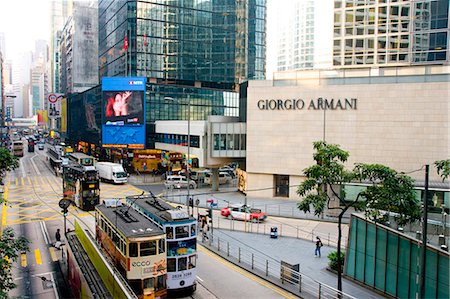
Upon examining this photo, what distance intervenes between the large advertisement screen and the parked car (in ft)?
117

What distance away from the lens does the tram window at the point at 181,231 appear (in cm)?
1884

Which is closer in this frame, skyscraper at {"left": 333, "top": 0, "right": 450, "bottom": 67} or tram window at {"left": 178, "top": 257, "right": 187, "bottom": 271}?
tram window at {"left": 178, "top": 257, "right": 187, "bottom": 271}

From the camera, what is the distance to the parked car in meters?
35.1

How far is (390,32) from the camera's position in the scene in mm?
63375

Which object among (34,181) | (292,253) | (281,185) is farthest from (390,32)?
(34,181)

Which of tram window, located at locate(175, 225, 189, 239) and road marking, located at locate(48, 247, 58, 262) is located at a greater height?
tram window, located at locate(175, 225, 189, 239)

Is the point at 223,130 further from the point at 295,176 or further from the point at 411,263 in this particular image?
the point at 411,263

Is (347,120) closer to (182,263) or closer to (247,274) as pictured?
(247,274)

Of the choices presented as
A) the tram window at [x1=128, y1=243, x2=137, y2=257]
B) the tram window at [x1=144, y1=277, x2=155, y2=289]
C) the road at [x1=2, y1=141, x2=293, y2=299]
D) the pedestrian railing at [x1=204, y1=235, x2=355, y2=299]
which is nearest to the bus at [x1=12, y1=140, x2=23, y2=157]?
the road at [x1=2, y1=141, x2=293, y2=299]

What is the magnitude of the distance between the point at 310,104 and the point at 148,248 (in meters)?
32.3

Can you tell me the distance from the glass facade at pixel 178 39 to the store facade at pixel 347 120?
109 ft

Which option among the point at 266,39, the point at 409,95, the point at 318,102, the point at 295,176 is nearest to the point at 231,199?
the point at 295,176

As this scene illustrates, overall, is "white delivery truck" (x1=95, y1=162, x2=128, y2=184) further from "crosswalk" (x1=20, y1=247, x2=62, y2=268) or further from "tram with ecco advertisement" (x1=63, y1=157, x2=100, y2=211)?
"crosswalk" (x1=20, y1=247, x2=62, y2=268)


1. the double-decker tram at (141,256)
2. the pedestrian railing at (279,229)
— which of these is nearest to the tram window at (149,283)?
the double-decker tram at (141,256)
